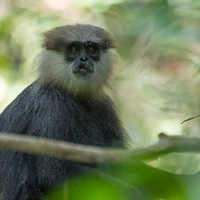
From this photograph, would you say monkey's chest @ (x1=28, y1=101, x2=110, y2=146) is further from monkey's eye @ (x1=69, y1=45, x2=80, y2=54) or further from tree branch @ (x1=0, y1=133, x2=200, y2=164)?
tree branch @ (x1=0, y1=133, x2=200, y2=164)

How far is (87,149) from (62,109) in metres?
3.64

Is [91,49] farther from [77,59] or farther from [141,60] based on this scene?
[141,60]

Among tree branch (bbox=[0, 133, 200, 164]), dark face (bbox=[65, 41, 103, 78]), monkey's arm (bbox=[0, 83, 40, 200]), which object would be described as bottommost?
monkey's arm (bbox=[0, 83, 40, 200])

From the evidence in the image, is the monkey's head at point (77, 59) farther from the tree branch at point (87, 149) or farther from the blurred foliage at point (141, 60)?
the tree branch at point (87, 149)

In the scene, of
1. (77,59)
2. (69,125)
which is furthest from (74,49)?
(69,125)

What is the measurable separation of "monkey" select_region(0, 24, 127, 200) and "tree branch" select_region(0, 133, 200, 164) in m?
3.31

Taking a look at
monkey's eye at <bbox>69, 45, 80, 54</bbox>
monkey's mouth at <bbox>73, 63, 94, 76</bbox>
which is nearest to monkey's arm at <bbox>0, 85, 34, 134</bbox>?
monkey's mouth at <bbox>73, 63, 94, 76</bbox>

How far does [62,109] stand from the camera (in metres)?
4.95

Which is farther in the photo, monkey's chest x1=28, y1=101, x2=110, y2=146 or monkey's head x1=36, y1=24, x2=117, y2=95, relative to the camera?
monkey's head x1=36, y1=24, x2=117, y2=95

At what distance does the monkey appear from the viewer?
474cm

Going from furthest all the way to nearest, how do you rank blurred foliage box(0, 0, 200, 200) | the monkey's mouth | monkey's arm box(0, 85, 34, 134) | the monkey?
1. the monkey's mouth
2. monkey's arm box(0, 85, 34, 134)
3. the monkey
4. blurred foliage box(0, 0, 200, 200)

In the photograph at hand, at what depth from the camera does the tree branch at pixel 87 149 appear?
1297mm

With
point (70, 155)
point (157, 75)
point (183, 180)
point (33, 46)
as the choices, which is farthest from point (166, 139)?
point (33, 46)

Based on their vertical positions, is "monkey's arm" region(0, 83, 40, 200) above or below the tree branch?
below
